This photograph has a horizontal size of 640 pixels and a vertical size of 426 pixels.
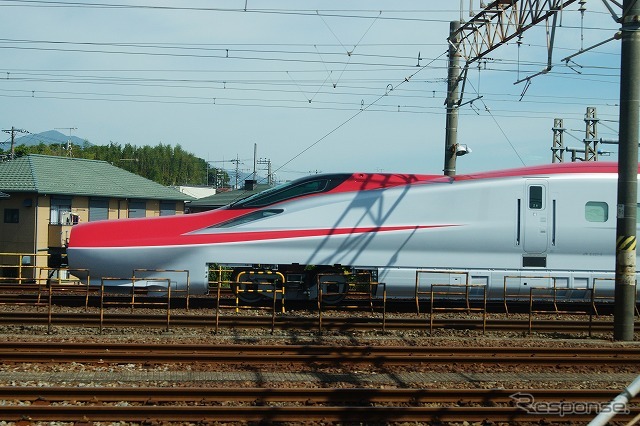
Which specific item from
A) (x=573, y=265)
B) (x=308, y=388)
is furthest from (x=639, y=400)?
(x=573, y=265)

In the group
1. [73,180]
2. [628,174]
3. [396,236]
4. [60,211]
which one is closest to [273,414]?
[396,236]

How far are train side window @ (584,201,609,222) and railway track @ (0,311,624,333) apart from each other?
2.33 metres

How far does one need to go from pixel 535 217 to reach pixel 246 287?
6.45 m

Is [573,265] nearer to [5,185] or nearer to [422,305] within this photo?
[422,305]

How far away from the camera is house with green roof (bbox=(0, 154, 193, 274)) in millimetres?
31938

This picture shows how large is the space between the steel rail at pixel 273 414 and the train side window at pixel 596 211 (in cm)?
766

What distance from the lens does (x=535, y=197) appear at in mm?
15172

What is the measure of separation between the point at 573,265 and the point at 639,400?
6859mm

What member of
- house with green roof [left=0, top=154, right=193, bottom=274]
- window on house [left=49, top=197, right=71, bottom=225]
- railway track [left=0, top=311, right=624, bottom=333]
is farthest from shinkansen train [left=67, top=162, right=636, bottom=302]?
window on house [left=49, top=197, right=71, bottom=225]

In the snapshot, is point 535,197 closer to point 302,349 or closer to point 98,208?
point 302,349

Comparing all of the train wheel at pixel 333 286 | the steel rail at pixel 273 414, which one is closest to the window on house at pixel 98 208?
the train wheel at pixel 333 286

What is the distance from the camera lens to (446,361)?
10.6 metres

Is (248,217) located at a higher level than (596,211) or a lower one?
lower

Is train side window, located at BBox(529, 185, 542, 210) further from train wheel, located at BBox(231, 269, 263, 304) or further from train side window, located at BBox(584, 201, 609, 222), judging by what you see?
train wheel, located at BBox(231, 269, 263, 304)
